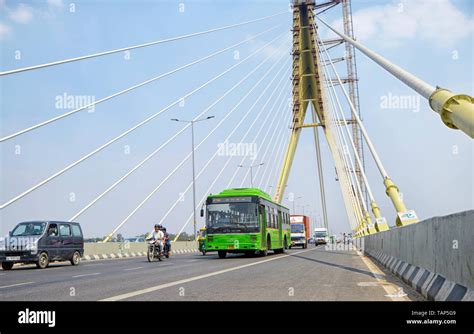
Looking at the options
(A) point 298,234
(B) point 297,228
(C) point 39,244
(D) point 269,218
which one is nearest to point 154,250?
(C) point 39,244

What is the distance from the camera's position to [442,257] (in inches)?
307

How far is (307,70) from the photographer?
148 ft

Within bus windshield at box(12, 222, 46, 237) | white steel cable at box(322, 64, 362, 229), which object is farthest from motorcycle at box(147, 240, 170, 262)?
white steel cable at box(322, 64, 362, 229)

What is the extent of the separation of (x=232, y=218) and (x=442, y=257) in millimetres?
17463

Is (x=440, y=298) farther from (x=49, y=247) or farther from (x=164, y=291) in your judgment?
(x=49, y=247)

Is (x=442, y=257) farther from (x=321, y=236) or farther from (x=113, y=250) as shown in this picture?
(x=321, y=236)

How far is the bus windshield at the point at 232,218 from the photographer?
975 inches

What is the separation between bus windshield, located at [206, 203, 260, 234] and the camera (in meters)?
24.8

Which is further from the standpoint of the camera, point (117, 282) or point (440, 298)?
point (117, 282)

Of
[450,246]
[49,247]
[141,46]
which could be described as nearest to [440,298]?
[450,246]

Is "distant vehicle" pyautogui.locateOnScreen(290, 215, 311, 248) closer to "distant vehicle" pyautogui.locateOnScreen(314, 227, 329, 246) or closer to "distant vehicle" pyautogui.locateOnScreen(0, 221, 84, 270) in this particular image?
"distant vehicle" pyautogui.locateOnScreen(314, 227, 329, 246)

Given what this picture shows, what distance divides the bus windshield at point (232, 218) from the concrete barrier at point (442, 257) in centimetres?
1287

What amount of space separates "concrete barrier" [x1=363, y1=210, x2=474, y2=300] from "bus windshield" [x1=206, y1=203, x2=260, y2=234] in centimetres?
1287

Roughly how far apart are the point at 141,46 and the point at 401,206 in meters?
12.1
